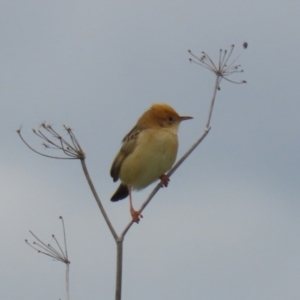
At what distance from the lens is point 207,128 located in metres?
7.04

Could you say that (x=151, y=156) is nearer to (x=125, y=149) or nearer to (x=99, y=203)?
(x=125, y=149)

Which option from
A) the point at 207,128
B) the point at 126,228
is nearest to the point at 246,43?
the point at 207,128

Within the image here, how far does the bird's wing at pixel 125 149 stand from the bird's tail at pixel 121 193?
21.7 inches

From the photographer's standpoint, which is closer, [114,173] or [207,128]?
[207,128]

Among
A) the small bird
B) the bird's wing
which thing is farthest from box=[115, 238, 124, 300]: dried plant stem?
the bird's wing

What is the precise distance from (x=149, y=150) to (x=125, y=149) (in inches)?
19.2

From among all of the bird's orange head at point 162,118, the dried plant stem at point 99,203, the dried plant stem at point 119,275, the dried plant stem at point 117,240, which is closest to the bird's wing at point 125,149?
the bird's orange head at point 162,118

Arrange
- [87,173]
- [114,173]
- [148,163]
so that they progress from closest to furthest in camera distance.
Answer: [87,173] → [148,163] → [114,173]

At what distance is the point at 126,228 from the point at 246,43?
8.66 ft

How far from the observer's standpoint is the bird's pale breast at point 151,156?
978cm

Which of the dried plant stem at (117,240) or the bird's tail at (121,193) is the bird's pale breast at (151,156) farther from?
the dried plant stem at (117,240)

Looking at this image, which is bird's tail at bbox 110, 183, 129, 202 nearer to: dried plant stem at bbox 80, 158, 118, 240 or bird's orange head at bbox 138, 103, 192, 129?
bird's orange head at bbox 138, 103, 192, 129

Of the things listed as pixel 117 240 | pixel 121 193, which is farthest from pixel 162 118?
pixel 117 240

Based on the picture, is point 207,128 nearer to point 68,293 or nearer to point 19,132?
point 19,132
